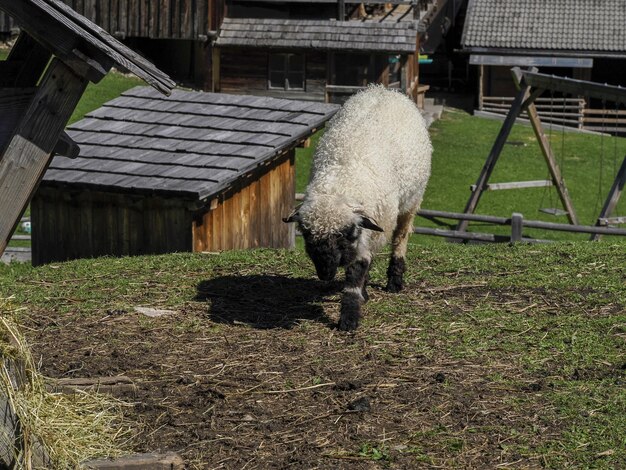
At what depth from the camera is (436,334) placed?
8.94m

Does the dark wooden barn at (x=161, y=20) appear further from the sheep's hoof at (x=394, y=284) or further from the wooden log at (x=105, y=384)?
the wooden log at (x=105, y=384)

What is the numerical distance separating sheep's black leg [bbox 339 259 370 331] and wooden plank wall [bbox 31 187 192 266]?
4.89 metres

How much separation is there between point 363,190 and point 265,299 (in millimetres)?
1483

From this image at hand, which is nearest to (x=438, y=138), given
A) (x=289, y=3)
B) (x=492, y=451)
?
(x=289, y=3)

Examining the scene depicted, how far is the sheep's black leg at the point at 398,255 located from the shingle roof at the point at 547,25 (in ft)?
95.4

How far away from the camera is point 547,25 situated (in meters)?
39.8

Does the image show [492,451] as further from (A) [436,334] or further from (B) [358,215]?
(B) [358,215]

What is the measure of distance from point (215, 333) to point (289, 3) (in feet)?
99.4

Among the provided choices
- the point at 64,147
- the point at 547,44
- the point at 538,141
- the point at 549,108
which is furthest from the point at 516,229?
the point at 547,44

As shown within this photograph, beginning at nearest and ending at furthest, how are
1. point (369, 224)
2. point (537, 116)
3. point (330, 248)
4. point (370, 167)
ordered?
1. point (330, 248)
2. point (369, 224)
3. point (370, 167)
4. point (537, 116)

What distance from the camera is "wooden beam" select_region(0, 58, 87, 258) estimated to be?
16.4 ft

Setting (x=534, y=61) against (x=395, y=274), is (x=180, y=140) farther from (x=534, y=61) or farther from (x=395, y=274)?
(x=534, y=61)

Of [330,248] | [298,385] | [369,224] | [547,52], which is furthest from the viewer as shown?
[547,52]

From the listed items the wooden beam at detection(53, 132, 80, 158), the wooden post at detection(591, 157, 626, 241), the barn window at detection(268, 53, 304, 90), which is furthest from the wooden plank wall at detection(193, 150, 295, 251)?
the barn window at detection(268, 53, 304, 90)
